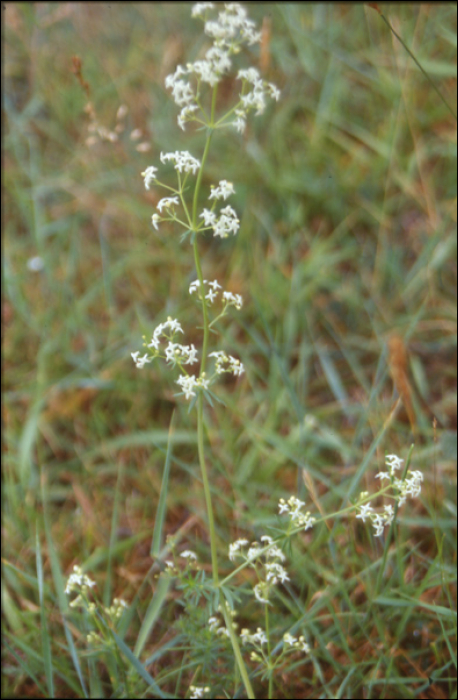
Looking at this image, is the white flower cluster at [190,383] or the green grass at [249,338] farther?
the green grass at [249,338]

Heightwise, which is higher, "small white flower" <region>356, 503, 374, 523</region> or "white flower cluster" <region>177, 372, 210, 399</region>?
"white flower cluster" <region>177, 372, 210, 399</region>

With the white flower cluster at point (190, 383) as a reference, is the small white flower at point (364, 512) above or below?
below

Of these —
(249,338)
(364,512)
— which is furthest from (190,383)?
(249,338)

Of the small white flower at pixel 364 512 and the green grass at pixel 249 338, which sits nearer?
the small white flower at pixel 364 512

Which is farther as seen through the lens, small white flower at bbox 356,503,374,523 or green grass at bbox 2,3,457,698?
green grass at bbox 2,3,457,698

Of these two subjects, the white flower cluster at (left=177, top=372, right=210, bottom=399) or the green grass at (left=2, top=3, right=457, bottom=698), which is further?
the green grass at (left=2, top=3, right=457, bottom=698)

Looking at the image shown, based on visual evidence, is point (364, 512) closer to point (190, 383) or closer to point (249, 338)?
point (190, 383)

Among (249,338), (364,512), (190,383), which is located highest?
(249,338)

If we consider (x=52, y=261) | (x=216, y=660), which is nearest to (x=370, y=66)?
(x=52, y=261)
